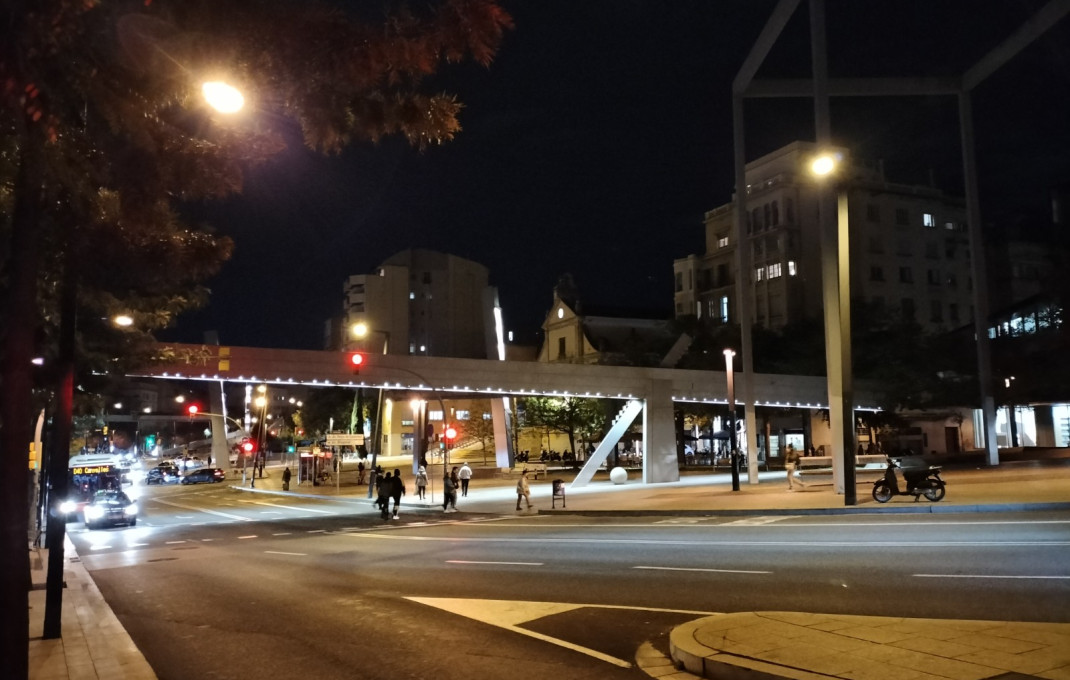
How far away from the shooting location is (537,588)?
12789mm

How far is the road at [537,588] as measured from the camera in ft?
29.4

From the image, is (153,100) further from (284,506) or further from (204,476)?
(204,476)

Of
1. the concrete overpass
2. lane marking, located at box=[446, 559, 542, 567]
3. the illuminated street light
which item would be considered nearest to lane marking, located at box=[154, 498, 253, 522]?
the concrete overpass

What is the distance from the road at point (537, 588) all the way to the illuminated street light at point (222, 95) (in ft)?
17.8

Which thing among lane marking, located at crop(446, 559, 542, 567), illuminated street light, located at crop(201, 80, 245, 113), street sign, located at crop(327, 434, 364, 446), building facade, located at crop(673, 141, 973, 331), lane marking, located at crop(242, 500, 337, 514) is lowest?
lane marking, located at crop(242, 500, 337, 514)

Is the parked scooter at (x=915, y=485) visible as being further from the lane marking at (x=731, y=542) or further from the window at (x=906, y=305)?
the window at (x=906, y=305)

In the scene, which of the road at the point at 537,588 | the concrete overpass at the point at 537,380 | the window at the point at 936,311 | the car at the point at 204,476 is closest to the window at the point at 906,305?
the window at the point at 936,311

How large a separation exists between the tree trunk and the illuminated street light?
114 centimetres

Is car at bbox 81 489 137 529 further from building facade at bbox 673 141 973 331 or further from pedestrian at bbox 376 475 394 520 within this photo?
building facade at bbox 673 141 973 331

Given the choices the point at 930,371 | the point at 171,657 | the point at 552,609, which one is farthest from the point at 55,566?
the point at 930,371

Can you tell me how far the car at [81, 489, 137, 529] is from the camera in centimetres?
3152

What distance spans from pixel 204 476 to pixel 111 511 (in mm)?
36168

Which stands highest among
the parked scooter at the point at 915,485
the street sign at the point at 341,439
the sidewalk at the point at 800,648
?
the street sign at the point at 341,439

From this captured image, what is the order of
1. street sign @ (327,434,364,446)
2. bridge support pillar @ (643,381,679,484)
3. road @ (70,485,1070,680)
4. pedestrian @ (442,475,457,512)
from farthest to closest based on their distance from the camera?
bridge support pillar @ (643,381,679,484) → street sign @ (327,434,364,446) → pedestrian @ (442,475,457,512) → road @ (70,485,1070,680)
